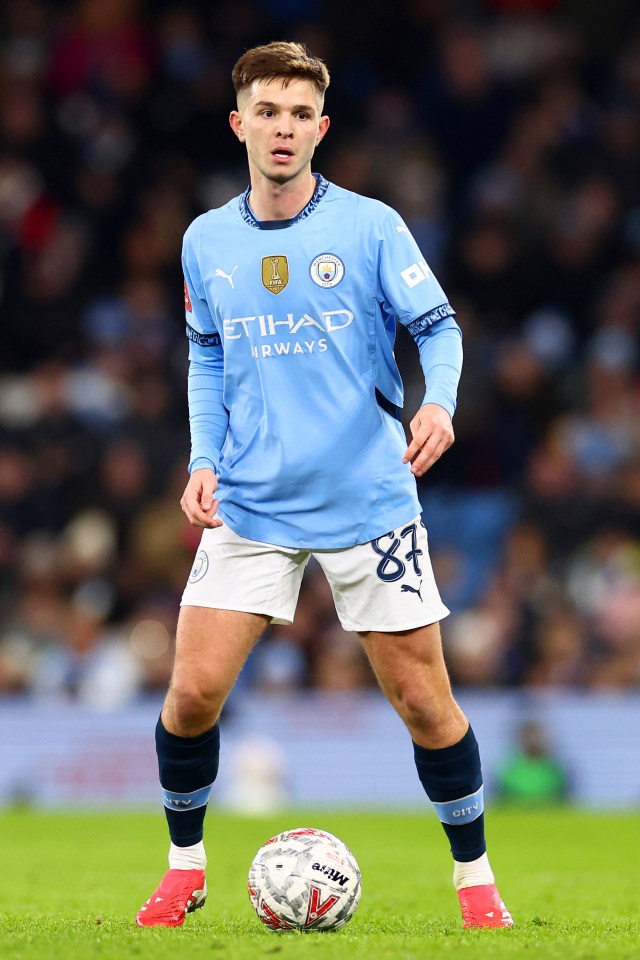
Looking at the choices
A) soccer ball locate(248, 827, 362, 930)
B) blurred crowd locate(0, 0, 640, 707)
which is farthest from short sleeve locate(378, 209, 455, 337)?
blurred crowd locate(0, 0, 640, 707)

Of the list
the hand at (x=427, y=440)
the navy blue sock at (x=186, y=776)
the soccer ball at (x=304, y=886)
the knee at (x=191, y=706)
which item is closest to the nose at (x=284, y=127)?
the hand at (x=427, y=440)

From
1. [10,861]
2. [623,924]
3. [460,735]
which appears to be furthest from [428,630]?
[10,861]

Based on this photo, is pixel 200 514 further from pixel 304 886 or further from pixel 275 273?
pixel 304 886

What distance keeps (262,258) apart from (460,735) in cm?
161

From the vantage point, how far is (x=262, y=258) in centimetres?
502

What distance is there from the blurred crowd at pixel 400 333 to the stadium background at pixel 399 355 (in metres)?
0.03

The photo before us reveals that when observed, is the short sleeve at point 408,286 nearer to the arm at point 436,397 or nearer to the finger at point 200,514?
the arm at point 436,397

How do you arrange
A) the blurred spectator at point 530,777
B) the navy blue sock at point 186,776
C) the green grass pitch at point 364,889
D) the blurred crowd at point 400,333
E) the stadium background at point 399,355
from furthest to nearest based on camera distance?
the blurred crowd at point 400,333
the stadium background at point 399,355
the blurred spectator at point 530,777
the navy blue sock at point 186,776
the green grass pitch at point 364,889

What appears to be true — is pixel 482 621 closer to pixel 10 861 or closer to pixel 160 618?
pixel 160 618

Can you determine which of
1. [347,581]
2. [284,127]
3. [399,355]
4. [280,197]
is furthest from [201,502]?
[399,355]

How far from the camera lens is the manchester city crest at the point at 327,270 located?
16.3 ft

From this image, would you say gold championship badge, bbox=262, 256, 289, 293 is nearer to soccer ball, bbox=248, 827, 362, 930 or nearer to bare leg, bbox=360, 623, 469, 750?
bare leg, bbox=360, 623, 469, 750

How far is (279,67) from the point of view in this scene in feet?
16.1

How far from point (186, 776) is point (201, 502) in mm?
919
